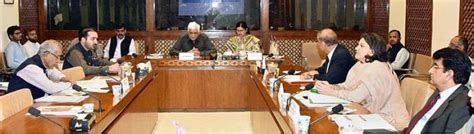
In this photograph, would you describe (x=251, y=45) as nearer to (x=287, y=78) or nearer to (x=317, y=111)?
(x=287, y=78)

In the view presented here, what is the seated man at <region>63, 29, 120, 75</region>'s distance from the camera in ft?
17.5

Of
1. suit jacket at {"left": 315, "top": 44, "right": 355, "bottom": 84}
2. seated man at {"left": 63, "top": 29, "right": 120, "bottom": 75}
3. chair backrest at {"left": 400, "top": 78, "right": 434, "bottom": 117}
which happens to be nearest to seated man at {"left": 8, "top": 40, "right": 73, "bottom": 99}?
seated man at {"left": 63, "top": 29, "right": 120, "bottom": 75}

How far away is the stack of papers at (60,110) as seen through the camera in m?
3.06

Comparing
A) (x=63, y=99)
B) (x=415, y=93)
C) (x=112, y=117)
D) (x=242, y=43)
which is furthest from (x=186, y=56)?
(x=415, y=93)

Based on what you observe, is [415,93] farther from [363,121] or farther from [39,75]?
[39,75]

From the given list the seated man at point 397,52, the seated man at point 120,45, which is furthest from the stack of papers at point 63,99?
the seated man at point 120,45

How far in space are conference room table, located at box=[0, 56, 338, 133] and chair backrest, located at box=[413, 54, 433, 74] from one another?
1648mm

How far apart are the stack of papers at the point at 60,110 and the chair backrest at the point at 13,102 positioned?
0.52 ft

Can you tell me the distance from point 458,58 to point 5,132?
208cm

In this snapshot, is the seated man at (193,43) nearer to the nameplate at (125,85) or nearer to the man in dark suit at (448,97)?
the nameplate at (125,85)

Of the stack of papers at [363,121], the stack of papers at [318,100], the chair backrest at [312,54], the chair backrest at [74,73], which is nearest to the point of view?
the stack of papers at [363,121]

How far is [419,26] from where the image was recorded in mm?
7410

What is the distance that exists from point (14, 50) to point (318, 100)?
212 inches

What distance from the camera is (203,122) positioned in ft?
20.5
